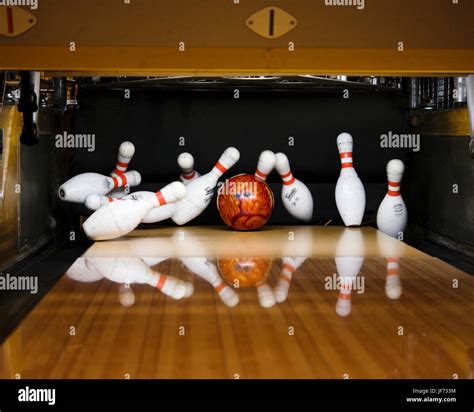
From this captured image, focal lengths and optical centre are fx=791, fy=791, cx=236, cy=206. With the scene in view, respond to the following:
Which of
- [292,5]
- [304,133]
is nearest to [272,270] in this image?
[292,5]

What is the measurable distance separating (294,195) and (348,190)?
211mm

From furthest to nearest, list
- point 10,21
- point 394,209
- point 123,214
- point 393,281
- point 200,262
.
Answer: point 394,209, point 123,214, point 200,262, point 393,281, point 10,21

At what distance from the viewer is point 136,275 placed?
2107 mm

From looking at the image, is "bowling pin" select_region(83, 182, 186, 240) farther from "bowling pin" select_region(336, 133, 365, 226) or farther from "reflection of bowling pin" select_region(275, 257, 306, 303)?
"bowling pin" select_region(336, 133, 365, 226)

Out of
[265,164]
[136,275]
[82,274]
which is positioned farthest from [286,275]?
[265,164]

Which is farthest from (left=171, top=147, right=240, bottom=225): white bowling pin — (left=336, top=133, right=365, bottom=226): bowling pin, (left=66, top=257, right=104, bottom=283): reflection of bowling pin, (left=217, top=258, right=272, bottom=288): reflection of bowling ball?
(left=66, top=257, right=104, bottom=283): reflection of bowling pin

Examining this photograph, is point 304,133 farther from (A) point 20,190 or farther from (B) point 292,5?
(B) point 292,5

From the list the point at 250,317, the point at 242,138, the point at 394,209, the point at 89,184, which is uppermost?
the point at 242,138

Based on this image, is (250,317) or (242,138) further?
(242,138)

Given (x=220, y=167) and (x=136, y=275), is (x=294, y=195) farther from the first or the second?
(x=136, y=275)

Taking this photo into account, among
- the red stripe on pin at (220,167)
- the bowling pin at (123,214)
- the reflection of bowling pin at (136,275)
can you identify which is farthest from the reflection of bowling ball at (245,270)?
the red stripe on pin at (220,167)

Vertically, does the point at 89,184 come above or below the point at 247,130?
below

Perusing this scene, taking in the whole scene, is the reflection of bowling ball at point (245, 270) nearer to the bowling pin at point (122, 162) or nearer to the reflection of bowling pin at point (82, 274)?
the reflection of bowling pin at point (82, 274)

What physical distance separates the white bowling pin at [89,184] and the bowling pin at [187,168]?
182 millimetres
